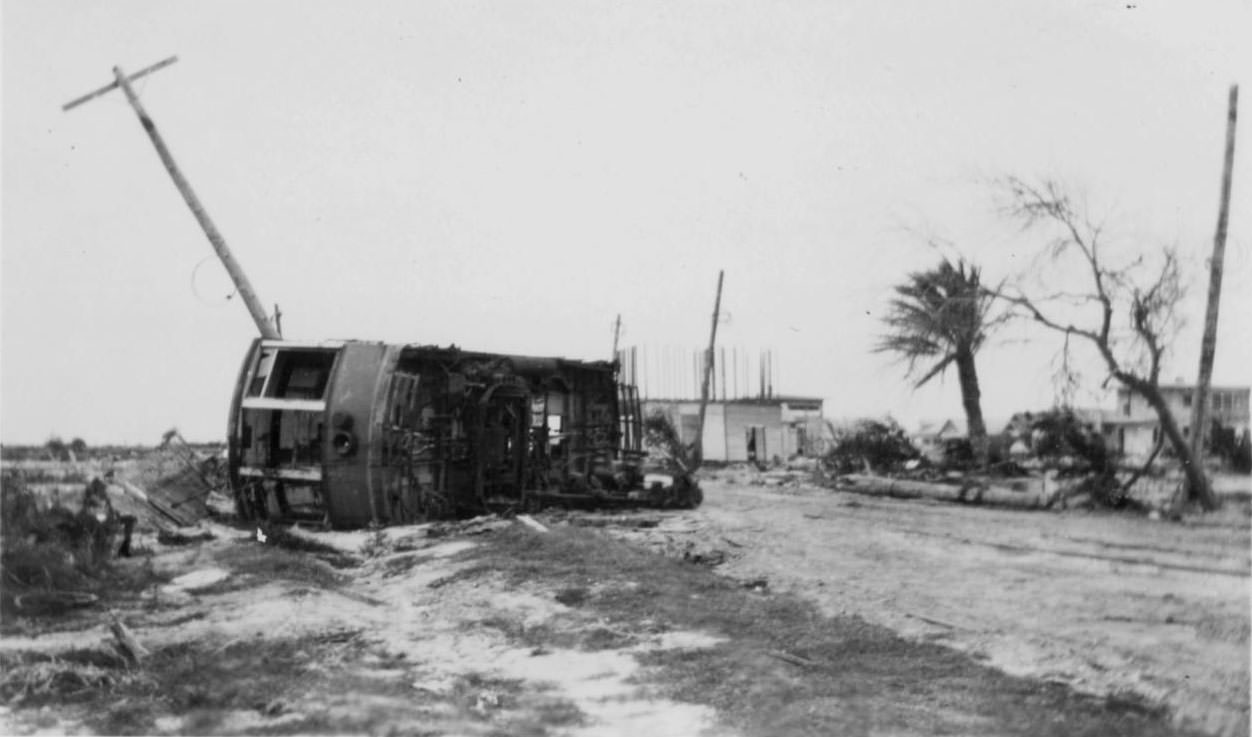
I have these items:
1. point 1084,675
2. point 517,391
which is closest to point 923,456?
point 517,391

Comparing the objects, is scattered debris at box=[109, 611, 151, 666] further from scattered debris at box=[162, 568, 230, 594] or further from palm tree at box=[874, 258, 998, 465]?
palm tree at box=[874, 258, 998, 465]

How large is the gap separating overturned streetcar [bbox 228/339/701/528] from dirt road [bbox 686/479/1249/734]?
11.3 ft

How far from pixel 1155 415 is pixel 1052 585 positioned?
2330 cm

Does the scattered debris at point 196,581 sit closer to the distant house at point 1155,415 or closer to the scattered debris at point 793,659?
the scattered debris at point 793,659

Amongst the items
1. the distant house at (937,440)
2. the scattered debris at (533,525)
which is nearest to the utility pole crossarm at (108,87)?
the scattered debris at (533,525)

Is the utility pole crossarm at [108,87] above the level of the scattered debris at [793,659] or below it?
above

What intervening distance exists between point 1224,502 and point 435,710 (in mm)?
16514

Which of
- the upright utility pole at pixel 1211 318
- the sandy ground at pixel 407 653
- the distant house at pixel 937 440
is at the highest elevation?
the upright utility pole at pixel 1211 318

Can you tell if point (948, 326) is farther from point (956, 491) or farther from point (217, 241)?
point (217, 241)

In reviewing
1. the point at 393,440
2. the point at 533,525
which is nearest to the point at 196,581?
the point at 533,525

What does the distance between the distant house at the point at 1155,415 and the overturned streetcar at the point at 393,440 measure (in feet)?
35.4

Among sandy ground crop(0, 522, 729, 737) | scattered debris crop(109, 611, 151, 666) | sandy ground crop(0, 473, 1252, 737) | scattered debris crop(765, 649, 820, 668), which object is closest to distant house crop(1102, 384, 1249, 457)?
sandy ground crop(0, 473, 1252, 737)

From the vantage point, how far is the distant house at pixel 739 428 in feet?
146

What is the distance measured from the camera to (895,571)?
11398mm
